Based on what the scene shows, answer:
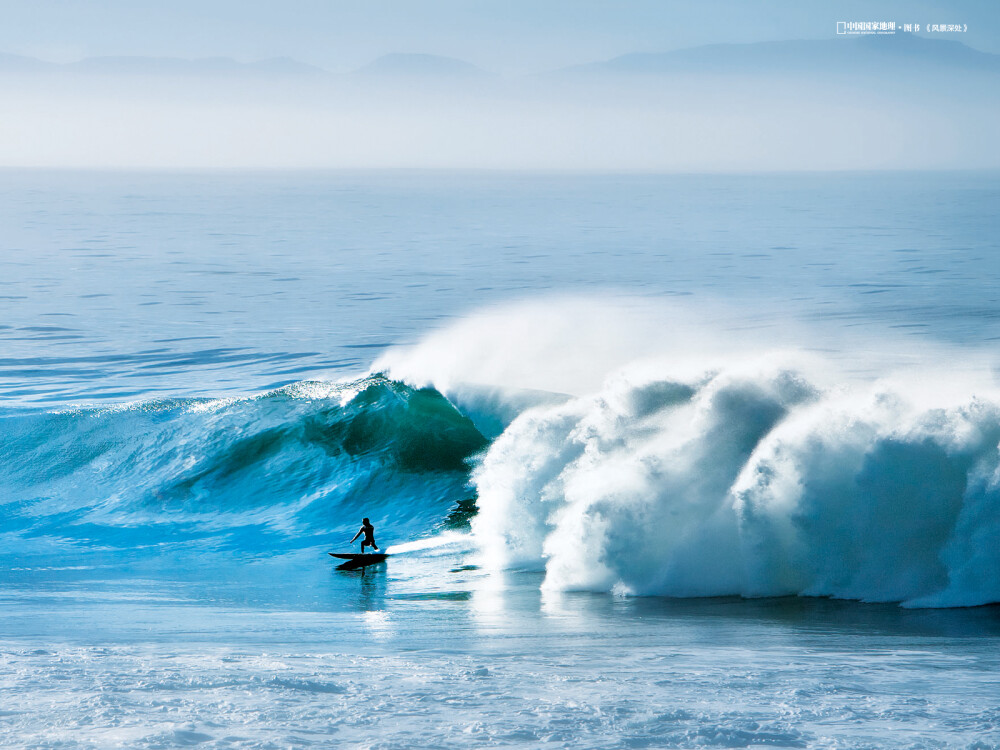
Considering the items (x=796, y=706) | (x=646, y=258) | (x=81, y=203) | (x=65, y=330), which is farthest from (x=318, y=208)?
(x=796, y=706)

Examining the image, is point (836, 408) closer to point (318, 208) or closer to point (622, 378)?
point (622, 378)

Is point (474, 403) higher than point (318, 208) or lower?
lower

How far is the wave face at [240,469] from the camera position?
1194 cm

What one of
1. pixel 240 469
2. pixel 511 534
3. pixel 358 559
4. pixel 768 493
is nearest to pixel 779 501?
pixel 768 493

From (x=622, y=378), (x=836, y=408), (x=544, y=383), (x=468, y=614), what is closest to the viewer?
(x=468, y=614)

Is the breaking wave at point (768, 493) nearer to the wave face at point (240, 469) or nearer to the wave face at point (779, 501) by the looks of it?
the wave face at point (779, 501)

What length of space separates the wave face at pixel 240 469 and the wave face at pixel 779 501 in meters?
2.78

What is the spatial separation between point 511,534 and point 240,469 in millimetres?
4660

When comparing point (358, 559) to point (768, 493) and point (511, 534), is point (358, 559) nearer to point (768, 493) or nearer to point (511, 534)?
point (511, 534)

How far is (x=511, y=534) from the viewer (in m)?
10.1

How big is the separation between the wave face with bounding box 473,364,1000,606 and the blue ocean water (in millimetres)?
24

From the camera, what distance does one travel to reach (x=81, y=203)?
97500mm

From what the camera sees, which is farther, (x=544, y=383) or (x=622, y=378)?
(x=544, y=383)

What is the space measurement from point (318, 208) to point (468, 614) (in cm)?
8665
